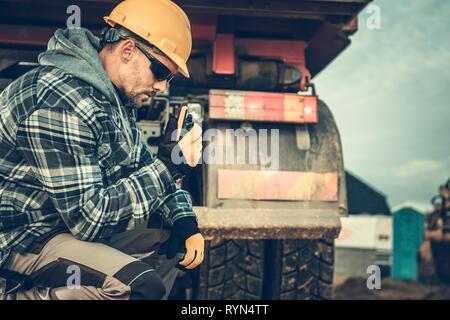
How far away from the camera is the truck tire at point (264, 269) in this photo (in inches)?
142

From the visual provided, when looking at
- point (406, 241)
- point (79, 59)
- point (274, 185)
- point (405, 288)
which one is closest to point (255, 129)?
point (274, 185)

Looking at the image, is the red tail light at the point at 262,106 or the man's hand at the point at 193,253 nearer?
the man's hand at the point at 193,253

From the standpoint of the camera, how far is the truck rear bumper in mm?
3215

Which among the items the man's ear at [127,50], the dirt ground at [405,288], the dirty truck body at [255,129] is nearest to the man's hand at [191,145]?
the man's ear at [127,50]

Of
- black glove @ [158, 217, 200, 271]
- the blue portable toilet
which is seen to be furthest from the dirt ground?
black glove @ [158, 217, 200, 271]

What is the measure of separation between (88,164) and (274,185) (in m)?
1.38

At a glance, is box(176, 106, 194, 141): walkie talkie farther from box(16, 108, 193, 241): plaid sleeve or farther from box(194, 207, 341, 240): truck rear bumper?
box(194, 207, 341, 240): truck rear bumper

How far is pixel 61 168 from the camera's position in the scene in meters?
2.19

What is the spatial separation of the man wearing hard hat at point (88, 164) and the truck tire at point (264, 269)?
991 millimetres

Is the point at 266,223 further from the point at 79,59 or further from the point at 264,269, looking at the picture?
the point at 79,59

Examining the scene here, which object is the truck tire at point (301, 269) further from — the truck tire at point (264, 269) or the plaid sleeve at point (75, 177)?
the plaid sleeve at point (75, 177)

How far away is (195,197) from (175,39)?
4.41ft

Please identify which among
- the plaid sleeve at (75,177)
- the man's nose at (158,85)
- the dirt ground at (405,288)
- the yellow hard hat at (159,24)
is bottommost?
the dirt ground at (405,288)
